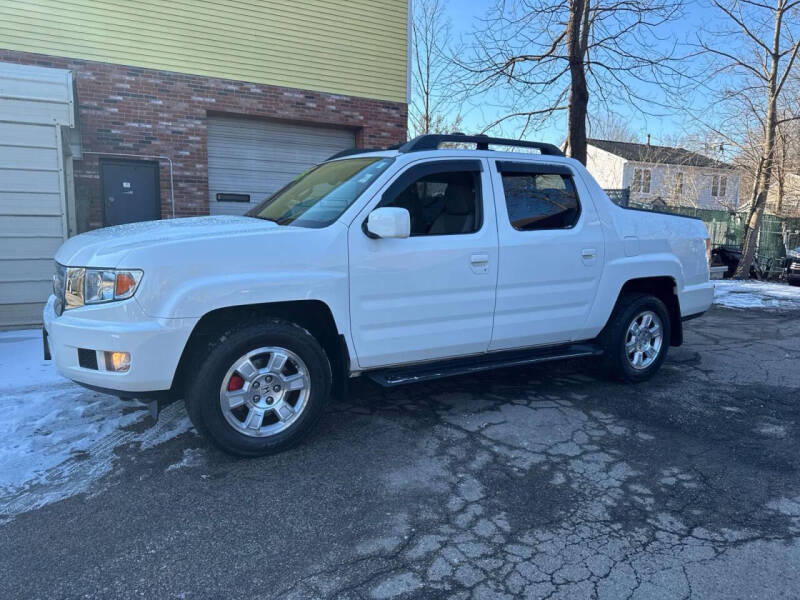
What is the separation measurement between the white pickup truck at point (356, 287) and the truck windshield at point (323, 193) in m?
0.02

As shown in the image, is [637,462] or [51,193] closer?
[637,462]

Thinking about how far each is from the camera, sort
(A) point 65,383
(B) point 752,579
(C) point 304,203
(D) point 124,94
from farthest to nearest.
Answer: (D) point 124,94, (A) point 65,383, (C) point 304,203, (B) point 752,579

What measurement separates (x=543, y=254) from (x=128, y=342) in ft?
9.92

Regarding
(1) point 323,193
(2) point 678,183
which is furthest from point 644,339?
(2) point 678,183

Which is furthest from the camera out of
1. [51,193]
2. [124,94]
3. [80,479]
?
[124,94]

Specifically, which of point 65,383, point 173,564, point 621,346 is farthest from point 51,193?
point 621,346

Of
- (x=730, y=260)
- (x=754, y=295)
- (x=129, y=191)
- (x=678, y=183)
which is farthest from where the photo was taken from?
(x=678, y=183)

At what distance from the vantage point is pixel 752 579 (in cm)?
250

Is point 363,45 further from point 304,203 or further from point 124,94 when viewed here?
point 304,203

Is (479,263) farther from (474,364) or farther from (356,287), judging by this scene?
(356,287)

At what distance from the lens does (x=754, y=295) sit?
12086 millimetres

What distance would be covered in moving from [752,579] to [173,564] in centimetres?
259

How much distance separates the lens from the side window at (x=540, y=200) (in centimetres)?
446

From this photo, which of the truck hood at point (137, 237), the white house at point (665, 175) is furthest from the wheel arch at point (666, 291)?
the white house at point (665, 175)
